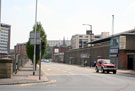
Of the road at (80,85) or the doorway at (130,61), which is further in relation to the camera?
the doorway at (130,61)

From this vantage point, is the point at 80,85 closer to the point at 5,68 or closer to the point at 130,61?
the point at 5,68

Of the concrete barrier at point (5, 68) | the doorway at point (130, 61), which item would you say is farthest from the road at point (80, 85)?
the doorway at point (130, 61)

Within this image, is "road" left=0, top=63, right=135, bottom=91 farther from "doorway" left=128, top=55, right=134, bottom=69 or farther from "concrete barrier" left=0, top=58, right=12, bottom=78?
"doorway" left=128, top=55, right=134, bottom=69

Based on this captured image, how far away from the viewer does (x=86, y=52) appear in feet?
291

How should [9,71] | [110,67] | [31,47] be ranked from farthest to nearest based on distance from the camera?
1. [31,47]
2. [110,67]
3. [9,71]

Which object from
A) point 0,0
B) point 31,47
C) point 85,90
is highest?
point 0,0

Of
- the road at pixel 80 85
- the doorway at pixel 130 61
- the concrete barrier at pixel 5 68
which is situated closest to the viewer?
the road at pixel 80 85

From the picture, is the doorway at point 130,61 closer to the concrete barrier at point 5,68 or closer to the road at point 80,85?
the road at point 80,85

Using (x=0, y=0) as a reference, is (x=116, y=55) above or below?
below

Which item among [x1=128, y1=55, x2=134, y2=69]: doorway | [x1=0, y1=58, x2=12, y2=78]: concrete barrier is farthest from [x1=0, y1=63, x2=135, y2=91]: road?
[x1=128, y1=55, x2=134, y2=69]: doorway

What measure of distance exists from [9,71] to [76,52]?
81.5 metres

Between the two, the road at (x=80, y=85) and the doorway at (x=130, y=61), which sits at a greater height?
the doorway at (x=130, y=61)

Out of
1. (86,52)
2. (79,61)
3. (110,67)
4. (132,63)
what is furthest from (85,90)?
(79,61)

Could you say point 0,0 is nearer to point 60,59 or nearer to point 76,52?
point 76,52
